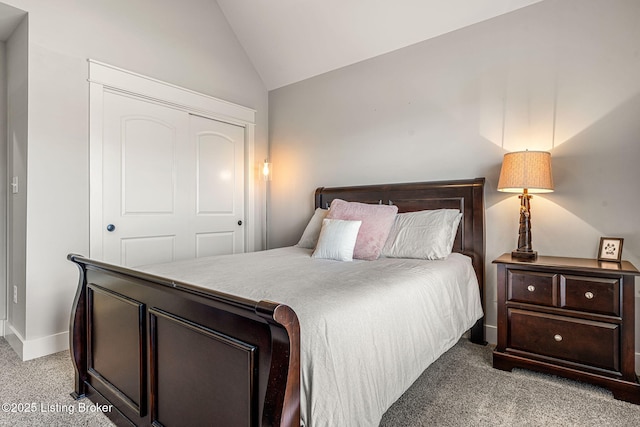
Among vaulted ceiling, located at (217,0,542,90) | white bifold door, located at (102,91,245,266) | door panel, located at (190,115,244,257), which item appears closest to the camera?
vaulted ceiling, located at (217,0,542,90)

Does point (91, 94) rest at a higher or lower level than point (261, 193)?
higher

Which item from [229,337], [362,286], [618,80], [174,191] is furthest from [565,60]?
[174,191]

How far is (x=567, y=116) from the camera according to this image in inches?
93.4

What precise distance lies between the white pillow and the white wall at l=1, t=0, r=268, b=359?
73.7 inches

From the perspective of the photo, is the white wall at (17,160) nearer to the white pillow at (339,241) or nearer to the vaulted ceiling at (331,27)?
the vaulted ceiling at (331,27)

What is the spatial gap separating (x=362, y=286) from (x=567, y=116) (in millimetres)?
2009

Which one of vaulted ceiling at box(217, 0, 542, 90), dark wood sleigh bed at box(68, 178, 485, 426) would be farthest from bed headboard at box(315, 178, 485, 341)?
dark wood sleigh bed at box(68, 178, 485, 426)

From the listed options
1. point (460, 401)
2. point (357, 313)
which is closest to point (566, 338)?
point (460, 401)

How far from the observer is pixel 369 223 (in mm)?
2625

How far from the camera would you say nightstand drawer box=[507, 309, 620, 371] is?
1.89 meters

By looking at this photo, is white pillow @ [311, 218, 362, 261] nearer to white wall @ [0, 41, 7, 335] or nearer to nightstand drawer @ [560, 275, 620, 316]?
nightstand drawer @ [560, 275, 620, 316]

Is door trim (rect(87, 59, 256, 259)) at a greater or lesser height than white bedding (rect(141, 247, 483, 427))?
greater

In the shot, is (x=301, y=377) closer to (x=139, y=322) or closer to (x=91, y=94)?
(x=139, y=322)

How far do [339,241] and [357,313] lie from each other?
118 cm
